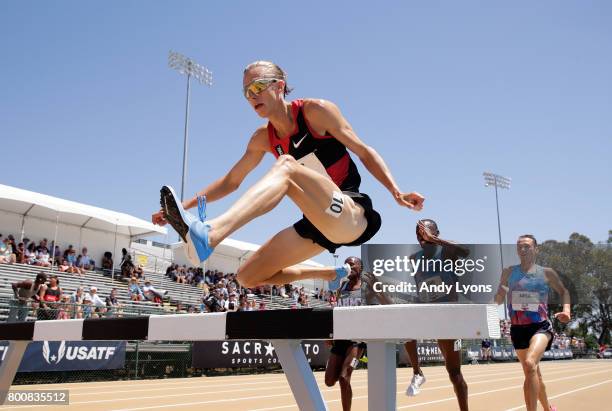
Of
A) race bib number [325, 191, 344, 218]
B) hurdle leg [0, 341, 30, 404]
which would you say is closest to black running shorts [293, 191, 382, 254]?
race bib number [325, 191, 344, 218]

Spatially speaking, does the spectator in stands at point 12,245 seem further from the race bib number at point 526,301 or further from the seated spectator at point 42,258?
the race bib number at point 526,301

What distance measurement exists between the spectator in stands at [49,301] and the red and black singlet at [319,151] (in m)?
9.40

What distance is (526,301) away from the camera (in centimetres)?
532

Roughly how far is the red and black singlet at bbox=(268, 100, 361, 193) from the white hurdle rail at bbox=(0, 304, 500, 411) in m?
1.26

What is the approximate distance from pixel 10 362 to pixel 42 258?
619 inches

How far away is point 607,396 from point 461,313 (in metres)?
8.77

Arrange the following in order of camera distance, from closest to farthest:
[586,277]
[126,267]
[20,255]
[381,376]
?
[381,376], [20,255], [126,267], [586,277]

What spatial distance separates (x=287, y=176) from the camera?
295 centimetres

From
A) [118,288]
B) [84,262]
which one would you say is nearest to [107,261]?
[84,262]

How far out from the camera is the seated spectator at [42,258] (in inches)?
715

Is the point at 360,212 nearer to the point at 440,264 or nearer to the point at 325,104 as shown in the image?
the point at 325,104

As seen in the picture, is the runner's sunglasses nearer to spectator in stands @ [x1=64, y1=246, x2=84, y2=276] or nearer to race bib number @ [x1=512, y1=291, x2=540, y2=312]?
race bib number @ [x1=512, y1=291, x2=540, y2=312]

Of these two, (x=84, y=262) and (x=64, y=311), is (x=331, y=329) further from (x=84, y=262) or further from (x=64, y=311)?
(x=84, y=262)

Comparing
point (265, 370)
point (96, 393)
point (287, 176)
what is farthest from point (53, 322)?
point (265, 370)
